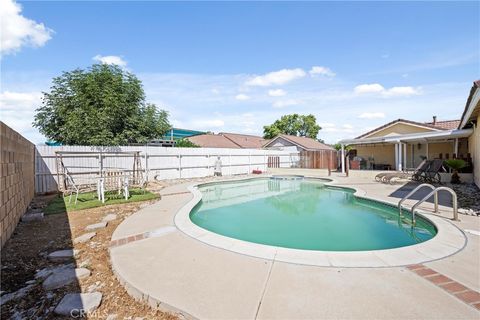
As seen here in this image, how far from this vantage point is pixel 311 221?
24.4 ft

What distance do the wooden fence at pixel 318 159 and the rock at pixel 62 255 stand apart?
68.1 feet

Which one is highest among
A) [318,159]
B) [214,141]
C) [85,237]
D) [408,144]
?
[214,141]

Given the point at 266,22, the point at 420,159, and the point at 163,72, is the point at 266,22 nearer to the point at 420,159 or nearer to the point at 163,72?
the point at 163,72

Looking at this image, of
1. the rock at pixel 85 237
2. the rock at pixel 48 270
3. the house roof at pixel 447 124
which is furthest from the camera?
the house roof at pixel 447 124

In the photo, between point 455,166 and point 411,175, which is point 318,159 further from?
point 455,166

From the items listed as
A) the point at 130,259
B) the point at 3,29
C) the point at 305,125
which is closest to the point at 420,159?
the point at 130,259

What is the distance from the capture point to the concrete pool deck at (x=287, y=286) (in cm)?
242

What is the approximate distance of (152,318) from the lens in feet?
8.21

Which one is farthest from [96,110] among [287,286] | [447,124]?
[447,124]

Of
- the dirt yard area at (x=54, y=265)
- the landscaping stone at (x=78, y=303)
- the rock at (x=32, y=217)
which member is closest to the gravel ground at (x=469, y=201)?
the dirt yard area at (x=54, y=265)

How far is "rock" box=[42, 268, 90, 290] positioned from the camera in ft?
10.5

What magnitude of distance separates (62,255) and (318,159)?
21.8 metres

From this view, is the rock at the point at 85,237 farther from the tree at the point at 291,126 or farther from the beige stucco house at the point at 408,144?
the tree at the point at 291,126

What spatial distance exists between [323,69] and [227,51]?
8.36 metres
